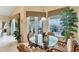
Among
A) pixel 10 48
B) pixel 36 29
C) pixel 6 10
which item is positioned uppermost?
pixel 6 10

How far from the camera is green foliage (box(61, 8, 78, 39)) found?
171cm

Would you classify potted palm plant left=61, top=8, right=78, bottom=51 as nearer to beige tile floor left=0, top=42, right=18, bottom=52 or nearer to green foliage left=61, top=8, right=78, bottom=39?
green foliage left=61, top=8, right=78, bottom=39

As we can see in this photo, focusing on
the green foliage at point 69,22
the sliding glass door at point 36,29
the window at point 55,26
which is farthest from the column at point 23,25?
the green foliage at point 69,22

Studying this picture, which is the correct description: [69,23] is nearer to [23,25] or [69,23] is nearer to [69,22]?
[69,22]

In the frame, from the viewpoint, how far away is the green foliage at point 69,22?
1705mm

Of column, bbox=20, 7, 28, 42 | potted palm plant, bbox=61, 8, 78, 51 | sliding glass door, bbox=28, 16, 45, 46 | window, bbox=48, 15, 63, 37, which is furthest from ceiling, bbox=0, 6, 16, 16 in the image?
potted palm plant, bbox=61, 8, 78, 51

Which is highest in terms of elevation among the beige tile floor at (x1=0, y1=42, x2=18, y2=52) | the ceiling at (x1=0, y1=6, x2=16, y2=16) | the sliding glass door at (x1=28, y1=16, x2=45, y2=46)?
the ceiling at (x1=0, y1=6, x2=16, y2=16)

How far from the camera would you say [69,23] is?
172 centimetres

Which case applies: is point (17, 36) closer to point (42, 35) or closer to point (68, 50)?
point (42, 35)

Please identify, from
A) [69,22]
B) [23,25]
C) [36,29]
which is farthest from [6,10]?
[69,22]

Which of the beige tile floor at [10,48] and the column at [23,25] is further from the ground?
the column at [23,25]

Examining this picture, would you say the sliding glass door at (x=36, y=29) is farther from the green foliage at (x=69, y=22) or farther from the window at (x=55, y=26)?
the green foliage at (x=69, y=22)

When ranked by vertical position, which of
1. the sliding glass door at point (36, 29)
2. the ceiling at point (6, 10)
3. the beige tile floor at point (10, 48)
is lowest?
the beige tile floor at point (10, 48)

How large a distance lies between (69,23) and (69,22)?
0.6 inches
